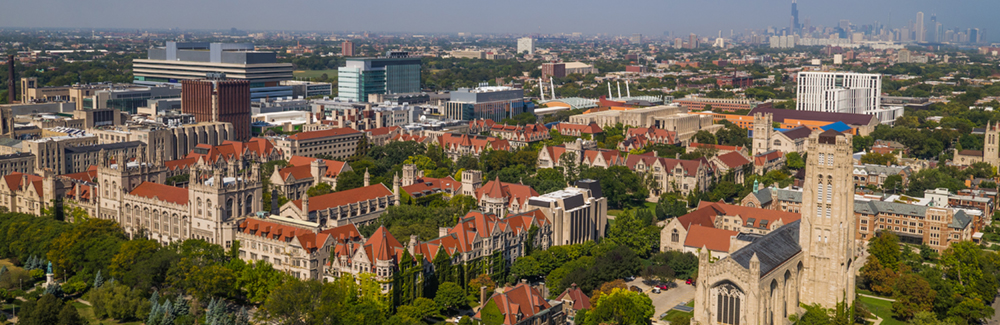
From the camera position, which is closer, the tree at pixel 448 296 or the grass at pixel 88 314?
the grass at pixel 88 314

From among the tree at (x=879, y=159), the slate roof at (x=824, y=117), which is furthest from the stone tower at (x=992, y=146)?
the slate roof at (x=824, y=117)

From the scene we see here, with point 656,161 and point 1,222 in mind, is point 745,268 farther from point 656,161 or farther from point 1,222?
point 1,222

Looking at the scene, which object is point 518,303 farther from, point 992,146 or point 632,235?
point 992,146

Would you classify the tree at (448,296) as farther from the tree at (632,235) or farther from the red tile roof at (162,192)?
the red tile roof at (162,192)

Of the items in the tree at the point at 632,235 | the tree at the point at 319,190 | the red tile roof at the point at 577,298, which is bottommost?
the red tile roof at the point at 577,298

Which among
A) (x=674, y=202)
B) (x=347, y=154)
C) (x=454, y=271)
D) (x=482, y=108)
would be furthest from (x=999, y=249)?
(x=482, y=108)

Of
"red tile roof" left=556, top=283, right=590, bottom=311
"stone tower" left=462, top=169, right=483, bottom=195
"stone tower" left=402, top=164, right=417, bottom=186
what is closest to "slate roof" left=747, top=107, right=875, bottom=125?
"stone tower" left=462, top=169, right=483, bottom=195

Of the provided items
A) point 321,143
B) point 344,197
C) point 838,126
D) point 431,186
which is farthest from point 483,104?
point 344,197
